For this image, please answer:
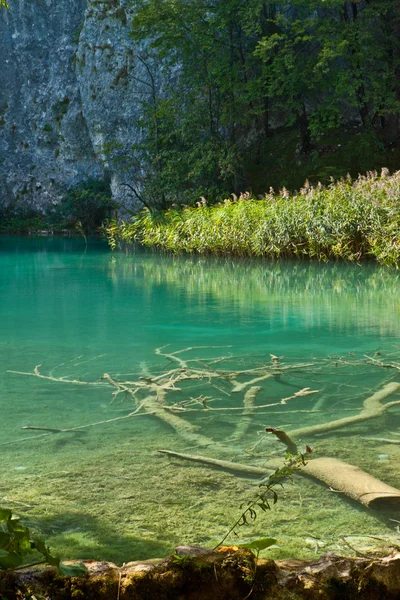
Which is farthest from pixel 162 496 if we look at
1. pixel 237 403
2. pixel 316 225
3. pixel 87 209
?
pixel 87 209

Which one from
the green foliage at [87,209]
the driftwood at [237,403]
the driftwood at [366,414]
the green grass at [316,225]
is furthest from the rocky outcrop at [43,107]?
the driftwood at [366,414]

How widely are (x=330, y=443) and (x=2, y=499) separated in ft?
4.70

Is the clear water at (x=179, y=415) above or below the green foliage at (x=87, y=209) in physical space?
below

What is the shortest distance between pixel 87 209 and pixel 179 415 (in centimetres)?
2786

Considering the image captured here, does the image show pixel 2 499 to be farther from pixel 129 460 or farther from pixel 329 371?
pixel 329 371

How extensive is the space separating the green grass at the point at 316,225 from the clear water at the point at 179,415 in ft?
11.7

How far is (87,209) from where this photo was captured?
30766mm

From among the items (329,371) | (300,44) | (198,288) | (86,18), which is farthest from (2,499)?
(86,18)

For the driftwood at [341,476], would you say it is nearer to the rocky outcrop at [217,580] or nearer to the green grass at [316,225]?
the rocky outcrop at [217,580]

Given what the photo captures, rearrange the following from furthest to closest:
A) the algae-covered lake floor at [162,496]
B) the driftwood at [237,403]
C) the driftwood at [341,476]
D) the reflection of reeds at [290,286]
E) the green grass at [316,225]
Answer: the green grass at [316,225]
the reflection of reeds at [290,286]
the driftwood at [237,403]
the driftwood at [341,476]
the algae-covered lake floor at [162,496]

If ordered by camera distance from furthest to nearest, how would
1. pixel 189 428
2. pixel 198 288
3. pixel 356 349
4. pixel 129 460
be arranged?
pixel 198 288 → pixel 356 349 → pixel 189 428 → pixel 129 460

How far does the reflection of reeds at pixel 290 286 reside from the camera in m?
7.19

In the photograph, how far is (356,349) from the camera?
5391 mm

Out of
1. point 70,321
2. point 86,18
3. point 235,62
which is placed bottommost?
point 70,321
